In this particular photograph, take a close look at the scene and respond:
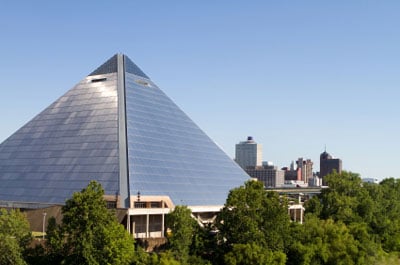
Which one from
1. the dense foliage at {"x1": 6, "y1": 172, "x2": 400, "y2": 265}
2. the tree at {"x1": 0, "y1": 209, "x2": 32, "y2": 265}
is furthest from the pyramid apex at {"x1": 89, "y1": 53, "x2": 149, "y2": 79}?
the tree at {"x1": 0, "y1": 209, "x2": 32, "y2": 265}

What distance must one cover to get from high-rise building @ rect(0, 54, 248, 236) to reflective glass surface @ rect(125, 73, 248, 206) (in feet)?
0.59

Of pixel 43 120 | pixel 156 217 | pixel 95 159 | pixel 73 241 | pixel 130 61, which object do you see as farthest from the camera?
pixel 130 61

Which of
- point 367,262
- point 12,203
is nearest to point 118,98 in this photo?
point 12,203

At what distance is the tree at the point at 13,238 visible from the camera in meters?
49.3

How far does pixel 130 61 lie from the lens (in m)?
98.2

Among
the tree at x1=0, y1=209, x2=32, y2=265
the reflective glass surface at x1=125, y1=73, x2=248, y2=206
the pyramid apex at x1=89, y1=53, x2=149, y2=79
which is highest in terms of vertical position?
the pyramid apex at x1=89, y1=53, x2=149, y2=79

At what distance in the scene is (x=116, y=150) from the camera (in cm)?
7450

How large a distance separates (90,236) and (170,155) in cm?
3260

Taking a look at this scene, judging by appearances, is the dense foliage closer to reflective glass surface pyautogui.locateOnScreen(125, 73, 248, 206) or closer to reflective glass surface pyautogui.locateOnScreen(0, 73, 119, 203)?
reflective glass surface pyautogui.locateOnScreen(0, 73, 119, 203)

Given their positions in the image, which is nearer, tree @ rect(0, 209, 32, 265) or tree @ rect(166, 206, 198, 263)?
tree @ rect(0, 209, 32, 265)

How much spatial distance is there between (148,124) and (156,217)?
66.8 feet

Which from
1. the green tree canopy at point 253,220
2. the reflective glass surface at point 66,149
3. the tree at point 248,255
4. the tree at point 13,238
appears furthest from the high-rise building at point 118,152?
the tree at point 13,238

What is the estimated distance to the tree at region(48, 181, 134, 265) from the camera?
49906mm

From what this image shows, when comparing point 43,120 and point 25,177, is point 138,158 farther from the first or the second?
point 43,120
